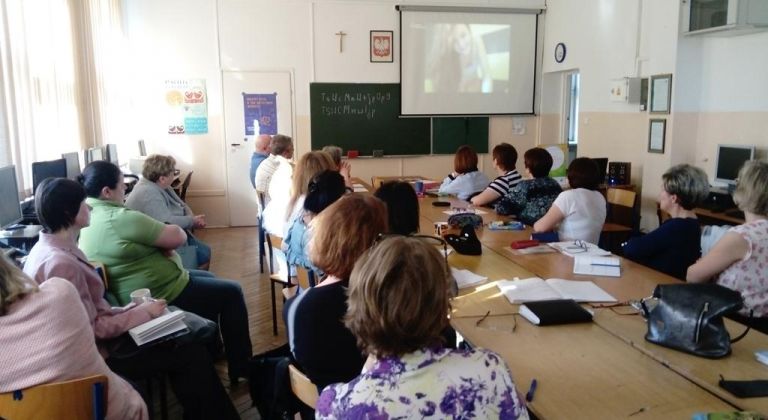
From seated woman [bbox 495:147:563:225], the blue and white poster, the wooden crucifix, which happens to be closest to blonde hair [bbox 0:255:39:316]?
seated woman [bbox 495:147:563:225]

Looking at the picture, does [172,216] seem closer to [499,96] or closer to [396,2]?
[396,2]

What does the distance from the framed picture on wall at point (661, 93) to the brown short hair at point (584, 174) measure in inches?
114

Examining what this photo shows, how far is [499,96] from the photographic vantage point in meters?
8.62

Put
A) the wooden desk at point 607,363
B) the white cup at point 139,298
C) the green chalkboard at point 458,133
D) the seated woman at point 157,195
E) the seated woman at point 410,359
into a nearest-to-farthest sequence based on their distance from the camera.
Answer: the seated woman at point 410,359 → the wooden desk at point 607,363 → the white cup at point 139,298 → the seated woman at point 157,195 → the green chalkboard at point 458,133

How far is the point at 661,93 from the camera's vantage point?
6.16 metres

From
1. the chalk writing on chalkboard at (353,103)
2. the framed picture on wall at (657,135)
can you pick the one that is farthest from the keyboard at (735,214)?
the chalk writing on chalkboard at (353,103)

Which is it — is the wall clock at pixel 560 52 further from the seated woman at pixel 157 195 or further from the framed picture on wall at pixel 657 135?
the seated woman at pixel 157 195

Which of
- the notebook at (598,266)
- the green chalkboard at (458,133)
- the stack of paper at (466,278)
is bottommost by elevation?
the stack of paper at (466,278)

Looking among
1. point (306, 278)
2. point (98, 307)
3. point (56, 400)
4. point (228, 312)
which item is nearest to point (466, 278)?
point (306, 278)

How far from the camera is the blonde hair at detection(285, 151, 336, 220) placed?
369 cm

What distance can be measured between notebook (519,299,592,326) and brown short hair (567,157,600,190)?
5.15 ft

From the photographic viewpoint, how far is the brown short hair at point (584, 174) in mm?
3750

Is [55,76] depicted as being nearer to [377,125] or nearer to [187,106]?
[187,106]

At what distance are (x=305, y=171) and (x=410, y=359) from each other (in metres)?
2.54
